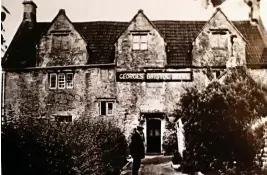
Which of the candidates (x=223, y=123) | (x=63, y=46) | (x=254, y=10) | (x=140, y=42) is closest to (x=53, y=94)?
(x=63, y=46)

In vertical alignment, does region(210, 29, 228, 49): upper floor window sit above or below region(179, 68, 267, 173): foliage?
above

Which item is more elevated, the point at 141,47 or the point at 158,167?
the point at 141,47

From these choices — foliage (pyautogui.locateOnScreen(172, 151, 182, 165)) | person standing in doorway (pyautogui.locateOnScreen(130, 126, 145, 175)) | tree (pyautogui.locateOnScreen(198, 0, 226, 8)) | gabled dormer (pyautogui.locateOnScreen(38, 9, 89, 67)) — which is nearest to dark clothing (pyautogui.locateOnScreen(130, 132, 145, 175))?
person standing in doorway (pyautogui.locateOnScreen(130, 126, 145, 175))

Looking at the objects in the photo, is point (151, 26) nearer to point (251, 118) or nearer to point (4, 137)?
point (251, 118)

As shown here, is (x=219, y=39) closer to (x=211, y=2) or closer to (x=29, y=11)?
(x=211, y=2)

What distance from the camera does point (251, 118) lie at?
1.91 m

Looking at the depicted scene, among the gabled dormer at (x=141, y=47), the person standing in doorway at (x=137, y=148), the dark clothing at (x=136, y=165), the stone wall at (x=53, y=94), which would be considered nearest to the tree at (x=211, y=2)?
the gabled dormer at (x=141, y=47)

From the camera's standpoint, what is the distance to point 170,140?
193 cm

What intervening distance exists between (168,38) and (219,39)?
0.20m

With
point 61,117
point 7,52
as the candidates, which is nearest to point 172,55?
point 61,117

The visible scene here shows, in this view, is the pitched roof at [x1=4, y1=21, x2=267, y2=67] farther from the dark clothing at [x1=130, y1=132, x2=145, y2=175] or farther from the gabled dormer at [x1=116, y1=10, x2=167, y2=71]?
the dark clothing at [x1=130, y1=132, x2=145, y2=175]

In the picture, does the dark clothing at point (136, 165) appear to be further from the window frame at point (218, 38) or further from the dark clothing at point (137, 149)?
the window frame at point (218, 38)

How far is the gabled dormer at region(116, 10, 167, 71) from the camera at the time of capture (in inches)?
77.6

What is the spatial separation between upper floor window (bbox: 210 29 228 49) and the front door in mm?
368
